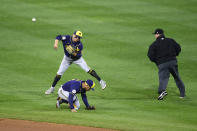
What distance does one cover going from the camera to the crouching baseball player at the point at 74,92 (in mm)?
11539

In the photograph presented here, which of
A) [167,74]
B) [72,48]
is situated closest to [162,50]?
[167,74]

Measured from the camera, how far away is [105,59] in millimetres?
18000

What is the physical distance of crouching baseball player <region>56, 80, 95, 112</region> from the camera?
1154 cm

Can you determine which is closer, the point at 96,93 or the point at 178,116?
the point at 178,116

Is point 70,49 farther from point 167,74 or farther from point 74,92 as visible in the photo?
point 167,74

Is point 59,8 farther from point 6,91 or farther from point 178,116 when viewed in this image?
point 178,116

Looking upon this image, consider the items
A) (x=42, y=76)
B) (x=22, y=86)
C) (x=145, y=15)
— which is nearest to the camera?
(x=22, y=86)

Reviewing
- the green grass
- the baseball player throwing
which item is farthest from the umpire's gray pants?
the baseball player throwing

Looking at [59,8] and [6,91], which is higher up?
[59,8]

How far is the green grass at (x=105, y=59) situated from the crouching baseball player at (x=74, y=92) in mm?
249

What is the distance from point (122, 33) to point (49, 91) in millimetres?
7582

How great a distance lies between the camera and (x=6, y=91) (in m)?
14.2

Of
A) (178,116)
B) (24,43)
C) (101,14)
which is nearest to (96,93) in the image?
(178,116)

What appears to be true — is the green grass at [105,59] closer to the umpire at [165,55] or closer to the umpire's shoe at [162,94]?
the umpire's shoe at [162,94]
